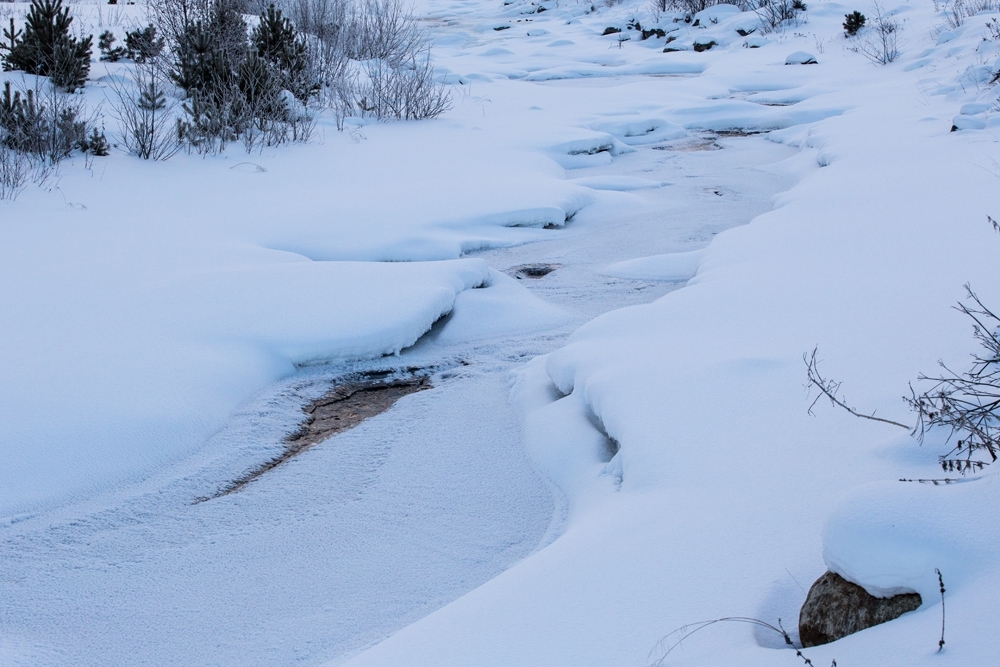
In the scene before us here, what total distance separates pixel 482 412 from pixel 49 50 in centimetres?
580

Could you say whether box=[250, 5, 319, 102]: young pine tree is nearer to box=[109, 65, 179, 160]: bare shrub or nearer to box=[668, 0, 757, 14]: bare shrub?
box=[109, 65, 179, 160]: bare shrub

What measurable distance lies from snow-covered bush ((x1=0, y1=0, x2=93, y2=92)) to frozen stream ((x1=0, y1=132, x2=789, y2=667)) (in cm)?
486

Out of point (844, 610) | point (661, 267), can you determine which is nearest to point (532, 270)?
point (661, 267)

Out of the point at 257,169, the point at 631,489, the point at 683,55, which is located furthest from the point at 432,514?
the point at 683,55

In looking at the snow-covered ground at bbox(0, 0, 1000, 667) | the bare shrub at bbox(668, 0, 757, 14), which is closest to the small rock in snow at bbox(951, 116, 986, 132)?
the snow-covered ground at bbox(0, 0, 1000, 667)

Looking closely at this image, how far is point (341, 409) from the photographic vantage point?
3.44 m

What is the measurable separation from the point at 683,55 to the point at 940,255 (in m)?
10.5

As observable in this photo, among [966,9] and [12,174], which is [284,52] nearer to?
[12,174]

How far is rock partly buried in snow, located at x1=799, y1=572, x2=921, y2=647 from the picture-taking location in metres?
1.41

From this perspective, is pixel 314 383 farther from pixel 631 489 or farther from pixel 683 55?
pixel 683 55

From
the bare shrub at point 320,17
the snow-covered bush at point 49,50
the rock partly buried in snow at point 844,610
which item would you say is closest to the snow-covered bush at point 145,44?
the snow-covered bush at point 49,50

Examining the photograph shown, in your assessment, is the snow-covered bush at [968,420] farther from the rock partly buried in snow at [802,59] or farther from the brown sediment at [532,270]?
the rock partly buried in snow at [802,59]

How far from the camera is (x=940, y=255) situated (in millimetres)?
3510

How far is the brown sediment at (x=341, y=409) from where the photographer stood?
3109 mm
